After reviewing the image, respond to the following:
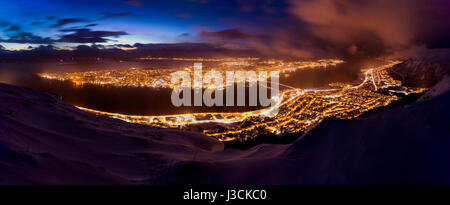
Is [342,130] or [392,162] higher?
[342,130]

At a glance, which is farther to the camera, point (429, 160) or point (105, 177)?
point (105, 177)

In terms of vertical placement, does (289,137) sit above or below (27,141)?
below

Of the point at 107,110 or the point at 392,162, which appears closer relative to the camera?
the point at 392,162

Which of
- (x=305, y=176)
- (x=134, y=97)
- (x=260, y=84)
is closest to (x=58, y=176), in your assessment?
(x=305, y=176)

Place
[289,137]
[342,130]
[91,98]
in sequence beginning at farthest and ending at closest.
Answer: [91,98]
[289,137]
[342,130]

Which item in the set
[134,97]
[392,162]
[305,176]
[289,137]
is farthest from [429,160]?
[134,97]

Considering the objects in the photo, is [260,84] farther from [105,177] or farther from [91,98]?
[105,177]
